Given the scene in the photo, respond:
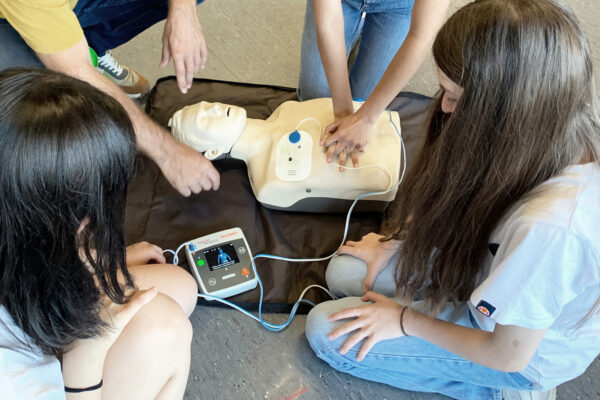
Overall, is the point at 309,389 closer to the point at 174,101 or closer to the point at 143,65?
the point at 174,101

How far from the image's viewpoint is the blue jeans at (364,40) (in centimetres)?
134

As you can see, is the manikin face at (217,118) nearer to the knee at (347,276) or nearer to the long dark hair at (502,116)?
the knee at (347,276)

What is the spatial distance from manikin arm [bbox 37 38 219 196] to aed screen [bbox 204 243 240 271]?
16 centimetres

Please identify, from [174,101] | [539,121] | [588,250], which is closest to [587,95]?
[539,121]

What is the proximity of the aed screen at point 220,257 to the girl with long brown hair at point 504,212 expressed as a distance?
1.07ft

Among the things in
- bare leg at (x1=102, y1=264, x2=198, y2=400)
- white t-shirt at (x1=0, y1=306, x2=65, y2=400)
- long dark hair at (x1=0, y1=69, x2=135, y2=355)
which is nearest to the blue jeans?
bare leg at (x1=102, y1=264, x2=198, y2=400)

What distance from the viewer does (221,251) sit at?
1.16 m

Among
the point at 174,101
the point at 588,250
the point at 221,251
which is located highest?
the point at 588,250

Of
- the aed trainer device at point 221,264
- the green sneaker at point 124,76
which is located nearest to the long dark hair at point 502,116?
the aed trainer device at point 221,264

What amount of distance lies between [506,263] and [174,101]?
1133 mm

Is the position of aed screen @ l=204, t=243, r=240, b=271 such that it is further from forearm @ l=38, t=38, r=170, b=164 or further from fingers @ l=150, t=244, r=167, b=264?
forearm @ l=38, t=38, r=170, b=164

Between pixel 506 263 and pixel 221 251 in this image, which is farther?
pixel 221 251

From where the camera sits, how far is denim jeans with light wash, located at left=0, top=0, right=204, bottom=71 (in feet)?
3.80

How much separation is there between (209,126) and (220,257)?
328 mm
